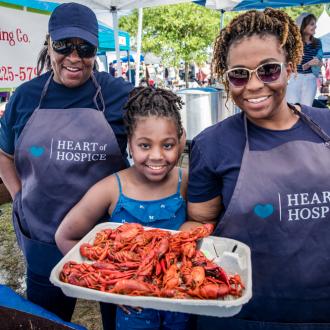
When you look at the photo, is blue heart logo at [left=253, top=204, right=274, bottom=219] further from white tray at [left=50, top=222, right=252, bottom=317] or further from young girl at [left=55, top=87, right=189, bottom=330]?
young girl at [left=55, top=87, right=189, bottom=330]

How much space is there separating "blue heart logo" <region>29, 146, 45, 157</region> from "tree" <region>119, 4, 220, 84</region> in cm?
1132

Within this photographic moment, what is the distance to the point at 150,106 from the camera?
193 cm

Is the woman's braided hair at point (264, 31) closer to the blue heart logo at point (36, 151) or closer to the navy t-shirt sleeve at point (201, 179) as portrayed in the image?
the navy t-shirt sleeve at point (201, 179)

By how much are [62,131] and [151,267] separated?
92cm

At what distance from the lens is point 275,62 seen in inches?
59.5

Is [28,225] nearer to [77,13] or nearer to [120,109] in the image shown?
[120,109]

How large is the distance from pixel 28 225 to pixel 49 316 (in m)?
0.59

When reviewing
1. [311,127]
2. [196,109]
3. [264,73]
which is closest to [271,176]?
[311,127]

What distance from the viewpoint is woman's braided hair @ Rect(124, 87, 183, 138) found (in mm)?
1913

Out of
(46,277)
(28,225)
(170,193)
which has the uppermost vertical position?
(170,193)

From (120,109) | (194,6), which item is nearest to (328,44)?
(194,6)

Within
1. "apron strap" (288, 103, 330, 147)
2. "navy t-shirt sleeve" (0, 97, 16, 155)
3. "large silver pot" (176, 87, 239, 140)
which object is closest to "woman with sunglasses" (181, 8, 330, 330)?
"apron strap" (288, 103, 330, 147)

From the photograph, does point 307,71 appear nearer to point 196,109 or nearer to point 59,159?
point 196,109

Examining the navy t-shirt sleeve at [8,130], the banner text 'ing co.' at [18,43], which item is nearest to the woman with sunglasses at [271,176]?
the navy t-shirt sleeve at [8,130]
